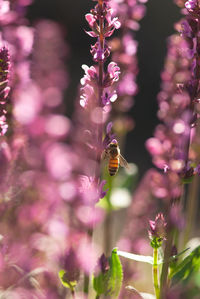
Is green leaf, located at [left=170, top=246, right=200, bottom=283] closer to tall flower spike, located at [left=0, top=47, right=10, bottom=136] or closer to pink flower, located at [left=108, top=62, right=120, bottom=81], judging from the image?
pink flower, located at [left=108, top=62, right=120, bottom=81]

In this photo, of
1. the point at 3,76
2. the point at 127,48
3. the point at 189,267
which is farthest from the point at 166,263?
the point at 127,48

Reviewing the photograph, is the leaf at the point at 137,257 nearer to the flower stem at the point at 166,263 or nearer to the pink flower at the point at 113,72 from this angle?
the flower stem at the point at 166,263

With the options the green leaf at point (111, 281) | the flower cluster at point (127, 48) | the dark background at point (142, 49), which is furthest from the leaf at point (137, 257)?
the dark background at point (142, 49)

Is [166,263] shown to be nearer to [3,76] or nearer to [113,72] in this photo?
[113,72]

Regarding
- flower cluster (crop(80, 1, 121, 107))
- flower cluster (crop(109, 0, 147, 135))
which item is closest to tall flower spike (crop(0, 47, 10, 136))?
flower cluster (crop(80, 1, 121, 107))

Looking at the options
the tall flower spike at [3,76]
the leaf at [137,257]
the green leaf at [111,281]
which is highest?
the tall flower spike at [3,76]

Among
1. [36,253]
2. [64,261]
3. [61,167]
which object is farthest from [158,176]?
[64,261]

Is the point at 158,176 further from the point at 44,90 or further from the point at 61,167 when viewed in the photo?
the point at 44,90

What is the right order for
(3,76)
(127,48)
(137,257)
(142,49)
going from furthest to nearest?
1. (142,49)
2. (127,48)
3. (137,257)
4. (3,76)
